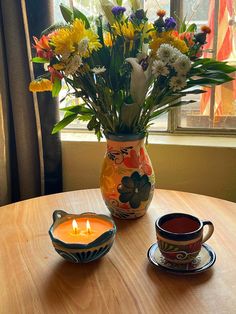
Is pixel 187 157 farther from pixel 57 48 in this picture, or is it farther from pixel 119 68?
pixel 57 48

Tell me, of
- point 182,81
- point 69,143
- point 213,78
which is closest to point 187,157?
point 69,143

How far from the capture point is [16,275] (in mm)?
809

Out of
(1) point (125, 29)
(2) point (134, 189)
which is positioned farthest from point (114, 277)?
(1) point (125, 29)

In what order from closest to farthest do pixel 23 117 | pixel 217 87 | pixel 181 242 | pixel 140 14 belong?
1. pixel 181 242
2. pixel 140 14
3. pixel 23 117
4. pixel 217 87

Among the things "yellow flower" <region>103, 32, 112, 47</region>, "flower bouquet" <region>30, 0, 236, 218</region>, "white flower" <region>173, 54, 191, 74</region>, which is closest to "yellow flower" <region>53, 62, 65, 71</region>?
"flower bouquet" <region>30, 0, 236, 218</region>

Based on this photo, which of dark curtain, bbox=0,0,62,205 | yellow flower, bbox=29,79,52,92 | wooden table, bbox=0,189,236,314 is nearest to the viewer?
wooden table, bbox=0,189,236,314

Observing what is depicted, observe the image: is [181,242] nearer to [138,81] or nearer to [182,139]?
[138,81]

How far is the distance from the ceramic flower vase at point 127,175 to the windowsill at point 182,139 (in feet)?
1.88

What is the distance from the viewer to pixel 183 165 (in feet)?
5.06

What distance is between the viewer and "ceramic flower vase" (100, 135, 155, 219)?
962 mm

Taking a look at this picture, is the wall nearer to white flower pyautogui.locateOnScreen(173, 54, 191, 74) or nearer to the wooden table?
the wooden table

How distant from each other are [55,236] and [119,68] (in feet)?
1.27

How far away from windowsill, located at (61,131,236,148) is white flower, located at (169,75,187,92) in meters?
0.67

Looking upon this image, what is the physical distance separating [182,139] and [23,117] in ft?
1.98
